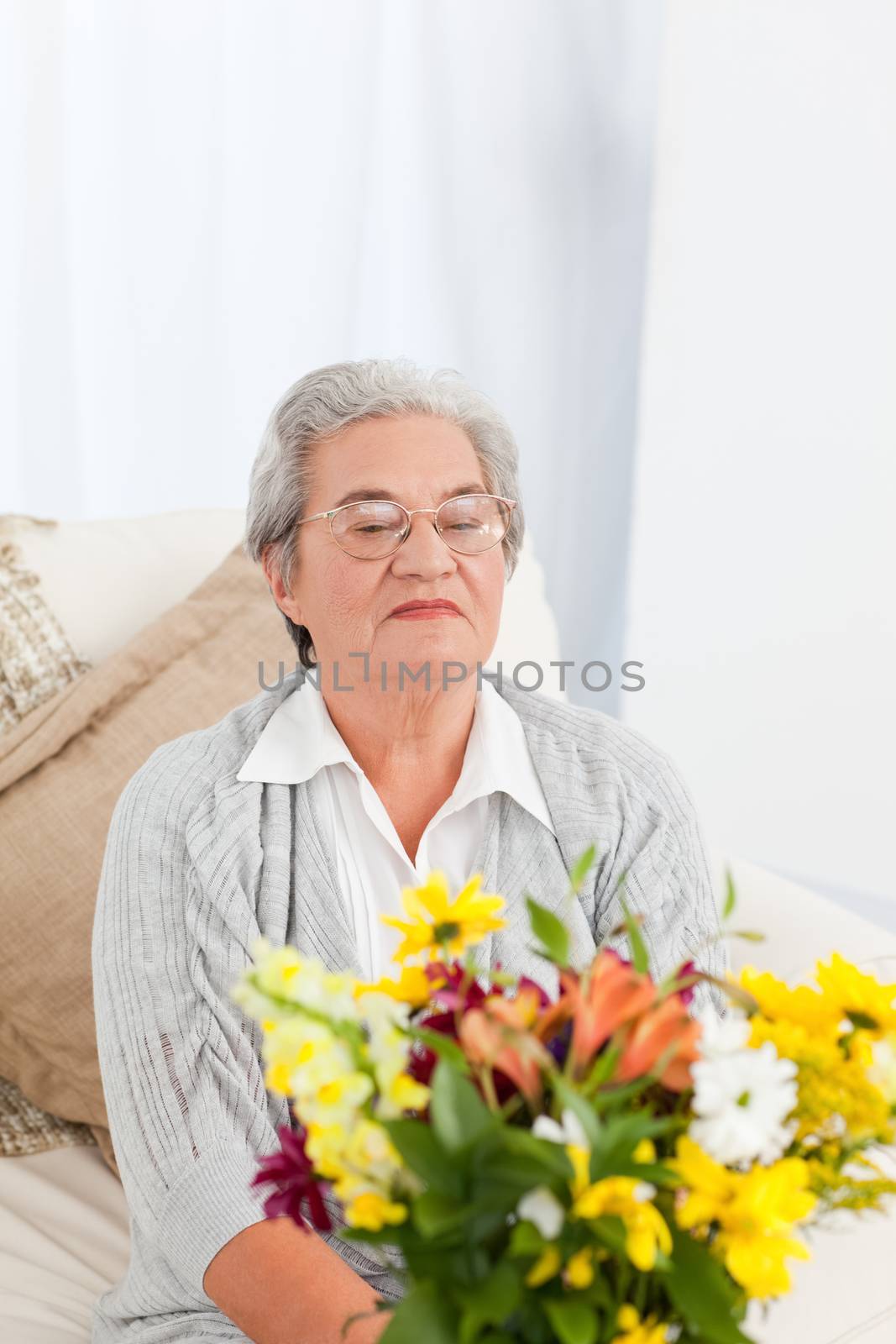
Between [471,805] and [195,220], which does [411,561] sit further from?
[195,220]

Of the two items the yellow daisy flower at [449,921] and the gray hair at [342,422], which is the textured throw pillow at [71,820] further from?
the yellow daisy flower at [449,921]

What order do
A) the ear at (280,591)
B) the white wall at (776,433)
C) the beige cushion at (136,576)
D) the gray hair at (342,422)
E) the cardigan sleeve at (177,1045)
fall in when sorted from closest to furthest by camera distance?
1. the cardigan sleeve at (177,1045)
2. the gray hair at (342,422)
3. the ear at (280,591)
4. the beige cushion at (136,576)
5. the white wall at (776,433)

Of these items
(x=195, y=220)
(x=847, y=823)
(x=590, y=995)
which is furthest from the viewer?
(x=847, y=823)

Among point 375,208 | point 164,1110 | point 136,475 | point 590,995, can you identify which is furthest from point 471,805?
point 375,208

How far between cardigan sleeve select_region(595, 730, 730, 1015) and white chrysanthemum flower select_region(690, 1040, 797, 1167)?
73 cm

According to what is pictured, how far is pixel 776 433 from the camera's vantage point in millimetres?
2986

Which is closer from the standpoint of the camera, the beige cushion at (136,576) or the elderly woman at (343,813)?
the elderly woman at (343,813)

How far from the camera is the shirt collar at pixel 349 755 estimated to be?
1.44 metres

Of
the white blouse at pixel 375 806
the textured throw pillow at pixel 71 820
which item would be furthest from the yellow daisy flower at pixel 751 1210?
the textured throw pillow at pixel 71 820

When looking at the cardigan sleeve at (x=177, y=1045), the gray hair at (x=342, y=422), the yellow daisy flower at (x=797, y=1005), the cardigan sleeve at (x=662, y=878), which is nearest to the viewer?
the yellow daisy flower at (x=797, y=1005)

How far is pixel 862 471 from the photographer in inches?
111

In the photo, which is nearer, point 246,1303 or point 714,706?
point 246,1303

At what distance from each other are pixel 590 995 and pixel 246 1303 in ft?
2.43

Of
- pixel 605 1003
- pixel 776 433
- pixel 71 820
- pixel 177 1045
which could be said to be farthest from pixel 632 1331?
pixel 776 433
